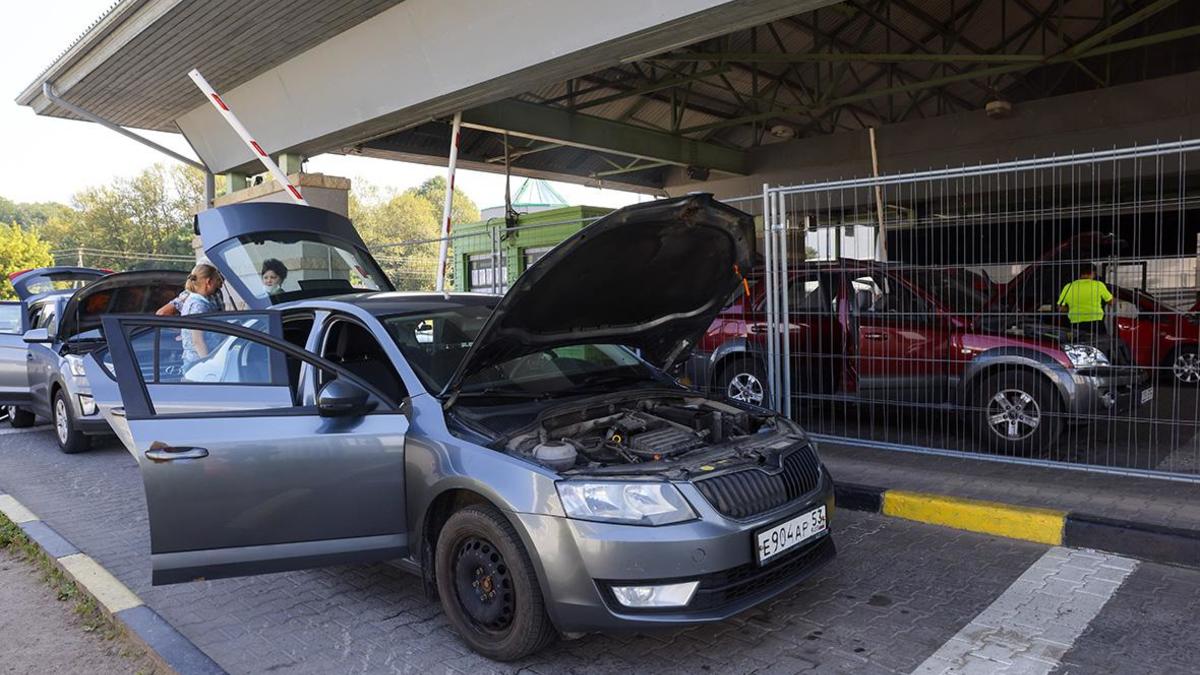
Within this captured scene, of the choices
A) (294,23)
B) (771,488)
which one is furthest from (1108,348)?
(294,23)

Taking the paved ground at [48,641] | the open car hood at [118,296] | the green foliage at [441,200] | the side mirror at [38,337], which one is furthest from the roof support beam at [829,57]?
the green foliage at [441,200]

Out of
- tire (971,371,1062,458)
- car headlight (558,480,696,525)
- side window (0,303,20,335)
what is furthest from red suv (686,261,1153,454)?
side window (0,303,20,335)

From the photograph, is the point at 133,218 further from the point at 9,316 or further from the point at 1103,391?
the point at 1103,391

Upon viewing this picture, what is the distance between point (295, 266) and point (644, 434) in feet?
14.0

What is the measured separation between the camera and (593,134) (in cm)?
1481

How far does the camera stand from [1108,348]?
20.9 feet

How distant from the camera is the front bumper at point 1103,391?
5824 mm

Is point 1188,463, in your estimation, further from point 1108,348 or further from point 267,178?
point 267,178

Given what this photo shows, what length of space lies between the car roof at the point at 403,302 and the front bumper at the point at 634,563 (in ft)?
5.45

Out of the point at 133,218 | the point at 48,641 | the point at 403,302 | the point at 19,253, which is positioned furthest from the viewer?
the point at 133,218

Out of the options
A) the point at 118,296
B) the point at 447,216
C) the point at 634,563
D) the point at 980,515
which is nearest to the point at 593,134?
the point at 447,216

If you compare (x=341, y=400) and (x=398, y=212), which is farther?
(x=398, y=212)

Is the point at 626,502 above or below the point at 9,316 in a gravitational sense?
below

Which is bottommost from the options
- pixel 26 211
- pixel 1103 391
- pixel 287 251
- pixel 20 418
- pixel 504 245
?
pixel 20 418
